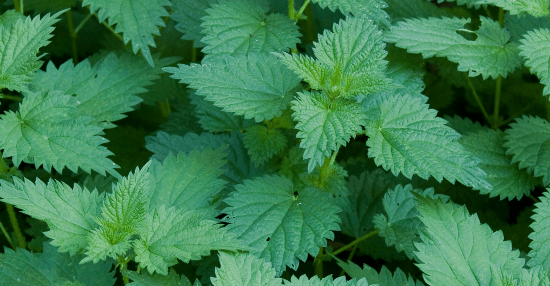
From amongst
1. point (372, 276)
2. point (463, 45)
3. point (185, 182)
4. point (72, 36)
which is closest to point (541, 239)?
point (372, 276)

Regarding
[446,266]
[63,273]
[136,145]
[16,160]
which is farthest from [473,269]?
[136,145]

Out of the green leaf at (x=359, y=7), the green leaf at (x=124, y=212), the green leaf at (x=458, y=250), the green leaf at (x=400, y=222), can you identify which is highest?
the green leaf at (x=359, y=7)

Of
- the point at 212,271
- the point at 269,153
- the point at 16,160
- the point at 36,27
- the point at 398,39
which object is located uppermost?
the point at 36,27

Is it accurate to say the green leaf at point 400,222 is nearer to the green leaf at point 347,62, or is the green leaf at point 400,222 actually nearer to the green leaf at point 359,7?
Result: the green leaf at point 347,62

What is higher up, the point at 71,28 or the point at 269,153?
the point at 71,28

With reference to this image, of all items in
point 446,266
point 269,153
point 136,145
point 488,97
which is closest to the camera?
point 446,266

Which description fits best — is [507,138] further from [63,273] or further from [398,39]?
[63,273]

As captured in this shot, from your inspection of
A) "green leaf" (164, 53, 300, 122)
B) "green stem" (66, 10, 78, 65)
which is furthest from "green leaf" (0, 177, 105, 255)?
"green stem" (66, 10, 78, 65)

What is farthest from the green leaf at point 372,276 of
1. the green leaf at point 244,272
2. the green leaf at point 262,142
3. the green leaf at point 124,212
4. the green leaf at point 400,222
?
the green leaf at point 124,212

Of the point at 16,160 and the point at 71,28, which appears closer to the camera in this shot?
the point at 16,160
